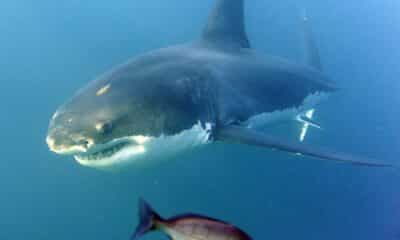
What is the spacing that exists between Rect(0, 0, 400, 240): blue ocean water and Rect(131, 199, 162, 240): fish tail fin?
2.24 metres

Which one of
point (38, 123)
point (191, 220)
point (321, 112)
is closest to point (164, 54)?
point (191, 220)

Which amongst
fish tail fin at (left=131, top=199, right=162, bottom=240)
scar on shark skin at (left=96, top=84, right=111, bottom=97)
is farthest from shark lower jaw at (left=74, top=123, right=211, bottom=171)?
fish tail fin at (left=131, top=199, right=162, bottom=240)

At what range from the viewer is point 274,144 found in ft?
16.6

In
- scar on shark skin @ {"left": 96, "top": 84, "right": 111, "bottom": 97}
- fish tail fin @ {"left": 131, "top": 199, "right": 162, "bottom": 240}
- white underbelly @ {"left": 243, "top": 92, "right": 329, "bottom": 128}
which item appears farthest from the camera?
white underbelly @ {"left": 243, "top": 92, "right": 329, "bottom": 128}

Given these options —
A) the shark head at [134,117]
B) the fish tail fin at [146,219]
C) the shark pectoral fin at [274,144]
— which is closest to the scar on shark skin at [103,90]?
the shark head at [134,117]

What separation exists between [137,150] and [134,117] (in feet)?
1.02

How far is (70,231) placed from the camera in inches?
538

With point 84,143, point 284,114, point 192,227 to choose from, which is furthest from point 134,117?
point 284,114

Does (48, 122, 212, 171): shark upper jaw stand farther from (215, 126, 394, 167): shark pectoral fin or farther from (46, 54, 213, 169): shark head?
(215, 126, 394, 167): shark pectoral fin

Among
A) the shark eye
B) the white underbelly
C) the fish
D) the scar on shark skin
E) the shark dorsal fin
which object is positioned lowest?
the fish

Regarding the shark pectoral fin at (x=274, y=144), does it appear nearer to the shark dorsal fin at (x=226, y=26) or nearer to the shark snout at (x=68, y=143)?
the shark snout at (x=68, y=143)

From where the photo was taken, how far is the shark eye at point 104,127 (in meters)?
3.75

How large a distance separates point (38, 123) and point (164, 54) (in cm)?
1311

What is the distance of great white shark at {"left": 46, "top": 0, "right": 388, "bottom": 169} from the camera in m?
3.85
